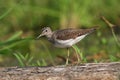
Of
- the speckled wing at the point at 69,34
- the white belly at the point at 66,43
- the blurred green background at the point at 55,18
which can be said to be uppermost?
the blurred green background at the point at 55,18

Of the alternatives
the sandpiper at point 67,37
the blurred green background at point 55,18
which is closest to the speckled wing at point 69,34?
the sandpiper at point 67,37

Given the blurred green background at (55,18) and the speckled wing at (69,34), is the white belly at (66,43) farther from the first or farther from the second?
the blurred green background at (55,18)

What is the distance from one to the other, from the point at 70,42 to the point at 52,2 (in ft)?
15.7

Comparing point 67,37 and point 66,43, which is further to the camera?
point 67,37

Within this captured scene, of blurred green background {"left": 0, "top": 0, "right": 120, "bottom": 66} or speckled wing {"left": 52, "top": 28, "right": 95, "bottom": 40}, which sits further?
blurred green background {"left": 0, "top": 0, "right": 120, "bottom": 66}

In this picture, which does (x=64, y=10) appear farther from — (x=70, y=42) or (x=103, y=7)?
(x=70, y=42)

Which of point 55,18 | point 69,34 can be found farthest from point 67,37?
point 55,18

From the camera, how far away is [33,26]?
11.9 meters

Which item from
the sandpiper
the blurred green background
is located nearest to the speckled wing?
the sandpiper

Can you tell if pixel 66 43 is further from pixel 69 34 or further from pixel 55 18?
pixel 55 18

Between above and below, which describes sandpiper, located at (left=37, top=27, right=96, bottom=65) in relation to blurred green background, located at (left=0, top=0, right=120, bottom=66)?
below

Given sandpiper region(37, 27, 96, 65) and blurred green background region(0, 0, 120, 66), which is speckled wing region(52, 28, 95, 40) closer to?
sandpiper region(37, 27, 96, 65)

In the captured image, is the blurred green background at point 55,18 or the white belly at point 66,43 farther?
the blurred green background at point 55,18

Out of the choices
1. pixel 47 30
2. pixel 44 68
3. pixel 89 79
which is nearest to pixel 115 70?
pixel 89 79
